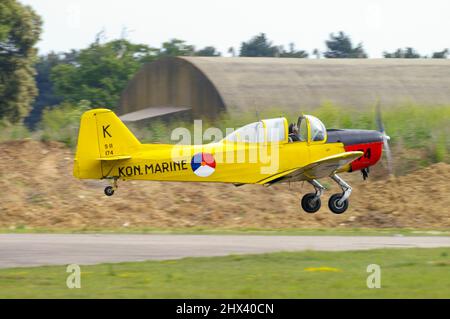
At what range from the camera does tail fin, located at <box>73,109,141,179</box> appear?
2095cm

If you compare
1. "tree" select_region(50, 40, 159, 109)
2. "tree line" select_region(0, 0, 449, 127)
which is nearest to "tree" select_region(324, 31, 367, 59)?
"tree line" select_region(0, 0, 449, 127)

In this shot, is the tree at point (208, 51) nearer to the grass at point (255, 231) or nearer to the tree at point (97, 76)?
the tree at point (97, 76)

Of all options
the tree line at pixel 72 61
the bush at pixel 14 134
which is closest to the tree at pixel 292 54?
the tree line at pixel 72 61

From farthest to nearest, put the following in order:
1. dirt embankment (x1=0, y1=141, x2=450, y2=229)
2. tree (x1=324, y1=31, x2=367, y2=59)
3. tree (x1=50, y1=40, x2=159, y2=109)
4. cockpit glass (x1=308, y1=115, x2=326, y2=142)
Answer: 1. tree (x1=324, y1=31, x2=367, y2=59)
2. tree (x1=50, y1=40, x2=159, y2=109)
3. dirt embankment (x1=0, y1=141, x2=450, y2=229)
4. cockpit glass (x1=308, y1=115, x2=326, y2=142)

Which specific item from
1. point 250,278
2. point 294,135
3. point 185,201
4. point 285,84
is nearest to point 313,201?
point 294,135

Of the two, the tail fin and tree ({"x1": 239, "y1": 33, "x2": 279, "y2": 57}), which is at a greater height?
tree ({"x1": 239, "y1": 33, "x2": 279, "y2": 57})

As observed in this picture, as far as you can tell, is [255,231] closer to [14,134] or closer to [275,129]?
[275,129]

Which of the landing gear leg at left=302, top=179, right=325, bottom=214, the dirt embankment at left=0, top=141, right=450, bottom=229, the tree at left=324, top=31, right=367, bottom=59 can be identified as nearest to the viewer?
the landing gear leg at left=302, top=179, right=325, bottom=214

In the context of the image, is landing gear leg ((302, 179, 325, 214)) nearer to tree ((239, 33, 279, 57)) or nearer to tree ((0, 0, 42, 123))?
tree ((0, 0, 42, 123))

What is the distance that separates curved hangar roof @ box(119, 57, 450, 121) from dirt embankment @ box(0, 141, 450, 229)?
6487 millimetres
